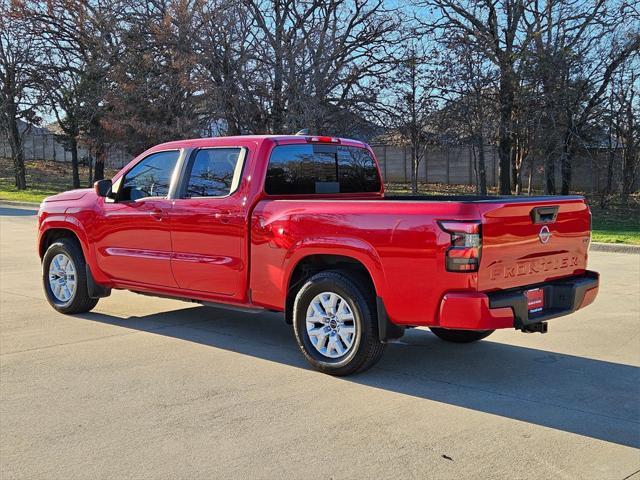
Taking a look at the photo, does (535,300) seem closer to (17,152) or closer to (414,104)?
(414,104)

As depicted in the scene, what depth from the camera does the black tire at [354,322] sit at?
17.9 ft

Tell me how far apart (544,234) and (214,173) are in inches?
120

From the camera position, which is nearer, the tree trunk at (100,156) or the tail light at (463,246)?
the tail light at (463,246)

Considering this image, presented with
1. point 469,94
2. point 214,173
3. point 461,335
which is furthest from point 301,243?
point 469,94

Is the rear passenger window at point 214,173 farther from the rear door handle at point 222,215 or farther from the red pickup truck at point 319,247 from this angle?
the rear door handle at point 222,215

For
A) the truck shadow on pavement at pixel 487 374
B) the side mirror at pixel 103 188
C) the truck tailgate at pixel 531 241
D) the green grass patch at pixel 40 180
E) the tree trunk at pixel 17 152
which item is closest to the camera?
the truck shadow on pavement at pixel 487 374

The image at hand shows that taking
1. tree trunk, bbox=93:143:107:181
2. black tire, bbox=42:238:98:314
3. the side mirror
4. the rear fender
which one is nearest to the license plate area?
the rear fender

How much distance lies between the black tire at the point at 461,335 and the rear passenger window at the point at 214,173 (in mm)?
2445

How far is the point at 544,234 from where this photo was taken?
540cm

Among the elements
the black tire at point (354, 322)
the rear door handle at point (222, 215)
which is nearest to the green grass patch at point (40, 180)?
the rear door handle at point (222, 215)

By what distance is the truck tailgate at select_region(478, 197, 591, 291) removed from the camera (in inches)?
194

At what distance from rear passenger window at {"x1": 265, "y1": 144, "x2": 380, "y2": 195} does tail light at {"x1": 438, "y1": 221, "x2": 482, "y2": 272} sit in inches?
79.1

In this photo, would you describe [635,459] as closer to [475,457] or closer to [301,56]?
[475,457]

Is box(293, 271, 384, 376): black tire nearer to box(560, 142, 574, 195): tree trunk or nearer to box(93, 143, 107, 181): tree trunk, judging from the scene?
box(560, 142, 574, 195): tree trunk
